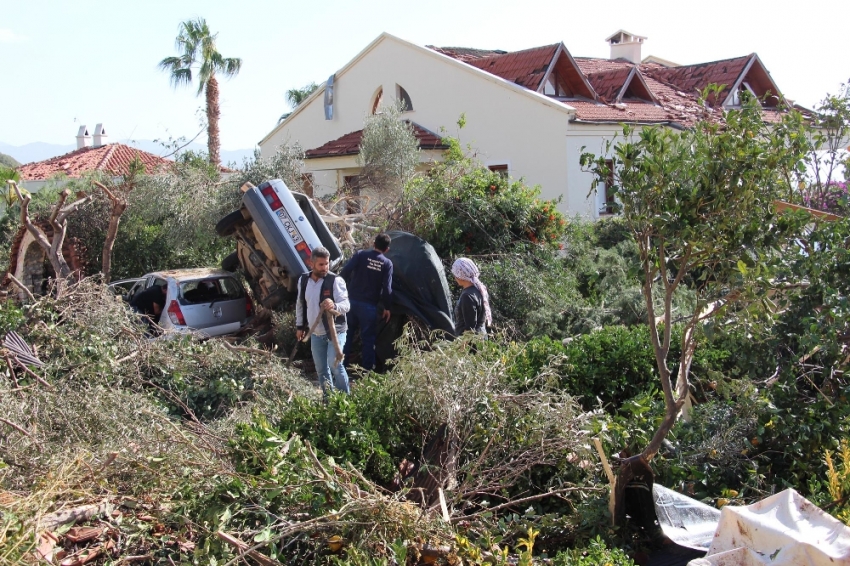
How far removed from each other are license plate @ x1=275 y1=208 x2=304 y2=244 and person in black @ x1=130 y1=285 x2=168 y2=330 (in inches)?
77.9

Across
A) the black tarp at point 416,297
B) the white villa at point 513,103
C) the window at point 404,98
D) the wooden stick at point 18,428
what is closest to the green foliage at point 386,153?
the white villa at point 513,103

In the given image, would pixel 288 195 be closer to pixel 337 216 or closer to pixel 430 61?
pixel 337 216

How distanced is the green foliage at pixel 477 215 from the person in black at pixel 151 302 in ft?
11.4

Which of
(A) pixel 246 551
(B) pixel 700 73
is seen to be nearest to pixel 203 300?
(A) pixel 246 551

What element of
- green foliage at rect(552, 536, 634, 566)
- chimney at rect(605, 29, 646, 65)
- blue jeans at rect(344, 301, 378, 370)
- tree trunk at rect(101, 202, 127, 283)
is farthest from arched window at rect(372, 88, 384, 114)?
green foliage at rect(552, 536, 634, 566)

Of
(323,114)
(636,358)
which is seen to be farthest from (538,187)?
(323,114)

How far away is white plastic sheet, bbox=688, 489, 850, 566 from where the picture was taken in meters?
3.23

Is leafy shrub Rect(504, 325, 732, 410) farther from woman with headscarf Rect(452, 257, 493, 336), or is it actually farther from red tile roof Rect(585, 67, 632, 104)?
red tile roof Rect(585, 67, 632, 104)

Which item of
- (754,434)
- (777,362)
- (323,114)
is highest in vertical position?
(323,114)

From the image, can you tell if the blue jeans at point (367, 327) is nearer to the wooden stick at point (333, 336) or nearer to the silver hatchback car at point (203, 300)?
the wooden stick at point (333, 336)

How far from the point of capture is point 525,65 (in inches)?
790

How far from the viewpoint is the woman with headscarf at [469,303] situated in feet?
24.0

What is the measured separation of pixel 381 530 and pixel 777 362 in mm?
2805

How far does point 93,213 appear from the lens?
13.6 meters
